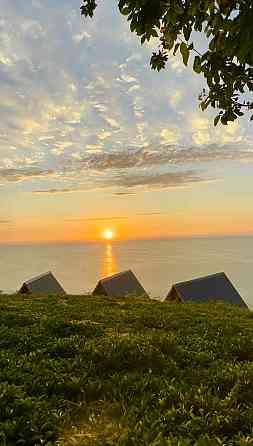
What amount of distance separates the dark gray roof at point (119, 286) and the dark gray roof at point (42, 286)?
350 cm

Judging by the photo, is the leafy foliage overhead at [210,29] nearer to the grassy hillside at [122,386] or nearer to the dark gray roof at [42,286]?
the grassy hillside at [122,386]

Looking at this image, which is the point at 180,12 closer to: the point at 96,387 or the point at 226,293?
the point at 96,387

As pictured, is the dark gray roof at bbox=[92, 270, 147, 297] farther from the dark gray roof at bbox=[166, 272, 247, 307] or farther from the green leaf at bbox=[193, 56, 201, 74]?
the green leaf at bbox=[193, 56, 201, 74]

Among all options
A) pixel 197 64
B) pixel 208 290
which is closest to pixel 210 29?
pixel 197 64

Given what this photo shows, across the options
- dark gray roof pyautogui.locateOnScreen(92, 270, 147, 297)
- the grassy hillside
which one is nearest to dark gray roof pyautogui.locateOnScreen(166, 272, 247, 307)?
dark gray roof pyautogui.locateOnScreen(92, 270, 147, 297)

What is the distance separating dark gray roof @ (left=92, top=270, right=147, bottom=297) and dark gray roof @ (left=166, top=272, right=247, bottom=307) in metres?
3.06

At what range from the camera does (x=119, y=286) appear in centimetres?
2881

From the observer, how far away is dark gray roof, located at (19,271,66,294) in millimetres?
28281

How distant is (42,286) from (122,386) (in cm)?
2302

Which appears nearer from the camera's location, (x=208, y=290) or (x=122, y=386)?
(x=122, y=386)

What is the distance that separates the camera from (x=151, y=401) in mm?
6977

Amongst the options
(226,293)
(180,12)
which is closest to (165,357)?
(180,12)

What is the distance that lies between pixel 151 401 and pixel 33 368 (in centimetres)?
279

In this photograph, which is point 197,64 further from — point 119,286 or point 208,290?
point 119,286
